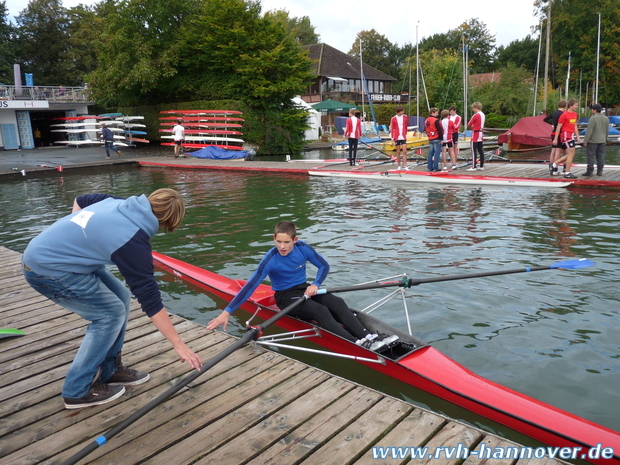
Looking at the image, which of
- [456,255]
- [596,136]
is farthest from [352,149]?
[456,255]

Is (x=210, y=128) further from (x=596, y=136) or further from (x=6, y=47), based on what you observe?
(x=6, y=47)

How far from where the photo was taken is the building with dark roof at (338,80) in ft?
152

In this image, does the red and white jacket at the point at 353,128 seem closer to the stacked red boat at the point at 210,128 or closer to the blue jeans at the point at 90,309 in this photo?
the stacked red boat at the point at 210,128

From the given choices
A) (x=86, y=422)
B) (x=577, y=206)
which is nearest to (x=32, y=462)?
(x=86, y=422)

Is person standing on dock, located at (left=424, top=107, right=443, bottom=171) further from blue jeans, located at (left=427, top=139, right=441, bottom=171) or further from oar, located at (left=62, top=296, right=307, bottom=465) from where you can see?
oar, located at (left=62, top=296, right=307, bottom=465)

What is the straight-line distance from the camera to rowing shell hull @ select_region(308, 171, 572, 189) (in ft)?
46.7

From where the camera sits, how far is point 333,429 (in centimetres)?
352

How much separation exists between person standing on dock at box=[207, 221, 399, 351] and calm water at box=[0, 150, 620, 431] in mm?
442

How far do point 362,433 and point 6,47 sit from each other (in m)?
51.4

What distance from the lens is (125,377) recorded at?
411 cm

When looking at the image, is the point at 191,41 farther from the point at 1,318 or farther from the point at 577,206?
the point at 1,318

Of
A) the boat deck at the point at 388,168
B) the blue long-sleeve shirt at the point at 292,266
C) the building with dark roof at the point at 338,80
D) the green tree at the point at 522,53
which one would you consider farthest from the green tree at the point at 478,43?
the blue long-sleeve shirt at the point at 292,266

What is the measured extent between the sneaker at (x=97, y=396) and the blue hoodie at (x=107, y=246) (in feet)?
3.71

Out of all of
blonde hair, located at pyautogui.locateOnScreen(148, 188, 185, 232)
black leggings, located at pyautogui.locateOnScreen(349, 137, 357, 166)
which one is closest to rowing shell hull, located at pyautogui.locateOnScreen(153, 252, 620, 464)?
blonde hair, located at pyautogui.locateOnScreen(148, 188, 185, 232)
